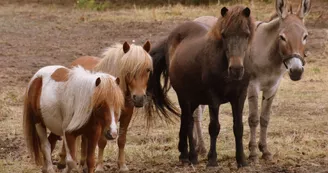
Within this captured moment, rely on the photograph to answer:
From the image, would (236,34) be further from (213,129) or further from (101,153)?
(101,153)

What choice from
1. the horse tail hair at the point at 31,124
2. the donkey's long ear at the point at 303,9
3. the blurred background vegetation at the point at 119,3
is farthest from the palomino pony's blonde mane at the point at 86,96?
the blurred background vegetation at the point at 119,3

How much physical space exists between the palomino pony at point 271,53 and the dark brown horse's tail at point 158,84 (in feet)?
3.74

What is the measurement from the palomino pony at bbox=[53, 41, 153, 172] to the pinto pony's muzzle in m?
1.44

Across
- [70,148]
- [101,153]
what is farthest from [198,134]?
[70,148]

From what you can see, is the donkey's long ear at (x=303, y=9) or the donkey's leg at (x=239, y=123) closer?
the donkey's leg at (x=239, y=123)

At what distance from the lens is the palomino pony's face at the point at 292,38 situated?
8555 millimetres

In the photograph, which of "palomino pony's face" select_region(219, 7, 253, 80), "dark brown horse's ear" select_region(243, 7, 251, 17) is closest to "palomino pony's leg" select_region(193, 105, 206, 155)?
"palomino pony's face" select_region(219, 7, 253, 80)

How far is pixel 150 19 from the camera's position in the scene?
21531mm

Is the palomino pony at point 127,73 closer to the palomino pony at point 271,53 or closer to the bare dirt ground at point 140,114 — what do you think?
the bare dirt ground at point 140,114

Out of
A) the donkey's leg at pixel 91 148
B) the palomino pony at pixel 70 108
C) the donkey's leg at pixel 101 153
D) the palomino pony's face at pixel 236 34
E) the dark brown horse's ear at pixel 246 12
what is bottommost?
the donkey's leg at pixel 101 153

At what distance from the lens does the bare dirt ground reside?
9.15 metres

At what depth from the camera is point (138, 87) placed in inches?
325

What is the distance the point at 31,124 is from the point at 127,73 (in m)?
1.07

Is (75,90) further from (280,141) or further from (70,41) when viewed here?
(70,41)
